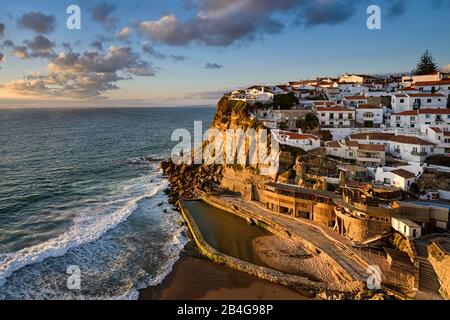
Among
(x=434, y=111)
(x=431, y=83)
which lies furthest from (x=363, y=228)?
(x=431, y=83)

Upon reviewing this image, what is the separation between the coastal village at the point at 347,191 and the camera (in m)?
23.1

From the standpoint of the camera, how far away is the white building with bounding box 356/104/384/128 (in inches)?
1982

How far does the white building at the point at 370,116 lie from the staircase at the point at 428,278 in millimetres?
32046

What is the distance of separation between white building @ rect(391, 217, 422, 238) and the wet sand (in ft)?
30.4

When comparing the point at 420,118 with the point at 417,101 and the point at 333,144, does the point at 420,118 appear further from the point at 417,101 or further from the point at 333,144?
the point at 333,144

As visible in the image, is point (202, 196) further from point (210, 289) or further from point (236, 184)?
point (210, 289)

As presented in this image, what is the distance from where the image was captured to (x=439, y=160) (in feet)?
118

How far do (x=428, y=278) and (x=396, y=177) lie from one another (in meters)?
13.4

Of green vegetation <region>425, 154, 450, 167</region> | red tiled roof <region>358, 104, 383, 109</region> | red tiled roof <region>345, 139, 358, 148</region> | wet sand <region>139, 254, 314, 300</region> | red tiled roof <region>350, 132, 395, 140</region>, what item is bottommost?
wet sand <region>139, 254, 314, 300</region>

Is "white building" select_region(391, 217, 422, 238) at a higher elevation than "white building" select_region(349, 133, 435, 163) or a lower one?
lower

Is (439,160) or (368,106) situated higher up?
(368,106)

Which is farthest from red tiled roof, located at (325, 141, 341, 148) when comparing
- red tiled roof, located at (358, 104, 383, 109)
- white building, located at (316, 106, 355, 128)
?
red tiled roof, located at (358, 104, 383, 109)

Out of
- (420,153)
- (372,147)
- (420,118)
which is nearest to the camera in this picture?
(420,153)

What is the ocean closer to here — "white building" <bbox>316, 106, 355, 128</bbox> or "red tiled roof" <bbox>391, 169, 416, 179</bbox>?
"red tiled roof" <bbox>391, 169, 416, 179</bbox>
